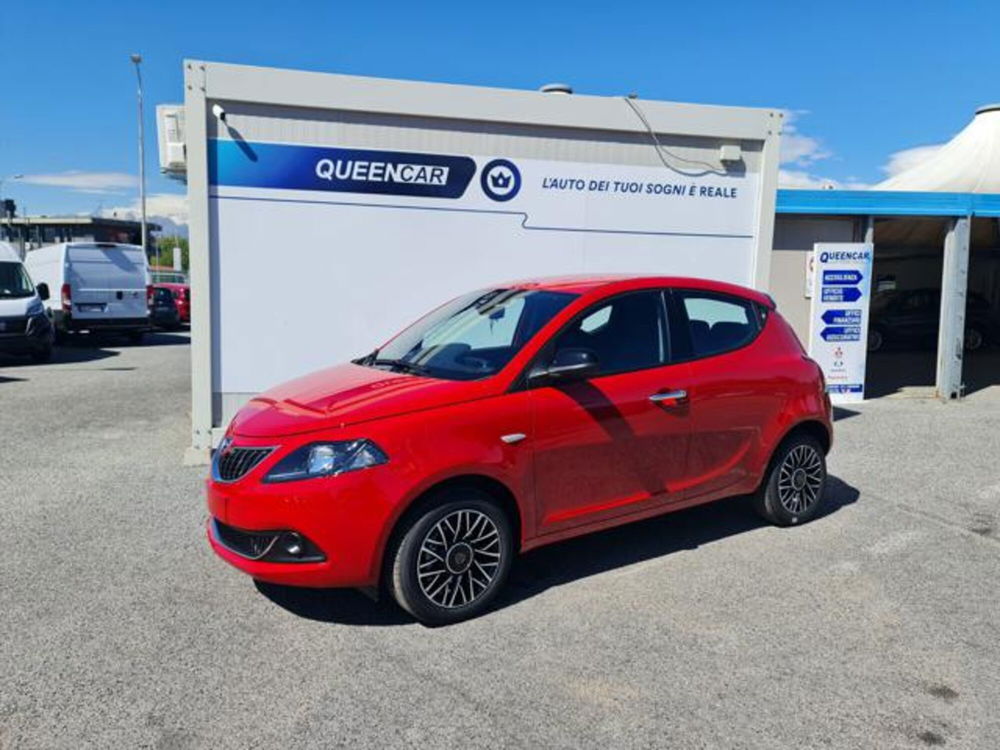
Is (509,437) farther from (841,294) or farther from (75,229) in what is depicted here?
(75,229)

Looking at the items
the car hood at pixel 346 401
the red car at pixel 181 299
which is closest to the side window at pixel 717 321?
the car hood at pixel 346 401

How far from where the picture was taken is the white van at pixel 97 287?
17.8 m

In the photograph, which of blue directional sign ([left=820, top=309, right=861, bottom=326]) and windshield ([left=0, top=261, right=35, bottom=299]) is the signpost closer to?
blue directional sign ([left=820, top=309, right=861, bottom=326])

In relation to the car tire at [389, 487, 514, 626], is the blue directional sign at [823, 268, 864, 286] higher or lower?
higher

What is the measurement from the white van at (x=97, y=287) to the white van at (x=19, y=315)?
7.58 ft

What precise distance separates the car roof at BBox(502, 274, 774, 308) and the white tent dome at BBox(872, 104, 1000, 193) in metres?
17.0

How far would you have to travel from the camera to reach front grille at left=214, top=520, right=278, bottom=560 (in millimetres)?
3879

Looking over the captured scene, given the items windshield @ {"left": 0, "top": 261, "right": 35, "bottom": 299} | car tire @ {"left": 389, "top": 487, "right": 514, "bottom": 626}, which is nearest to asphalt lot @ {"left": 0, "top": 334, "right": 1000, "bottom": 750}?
car tire @ {"left": 389, "top": 487, "right": 514, "bottom": 626}

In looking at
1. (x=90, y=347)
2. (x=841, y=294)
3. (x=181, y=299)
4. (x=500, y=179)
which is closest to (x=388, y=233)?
(x=500, y=179)

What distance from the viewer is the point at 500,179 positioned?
783 cm

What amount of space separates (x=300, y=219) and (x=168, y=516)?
2.90 meters

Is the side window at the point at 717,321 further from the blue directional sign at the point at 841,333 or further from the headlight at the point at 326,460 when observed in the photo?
the blue directional sign at the point at 841,333

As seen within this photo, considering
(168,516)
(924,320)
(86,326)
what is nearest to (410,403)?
(168,516)

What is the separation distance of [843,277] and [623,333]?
7.37 m
